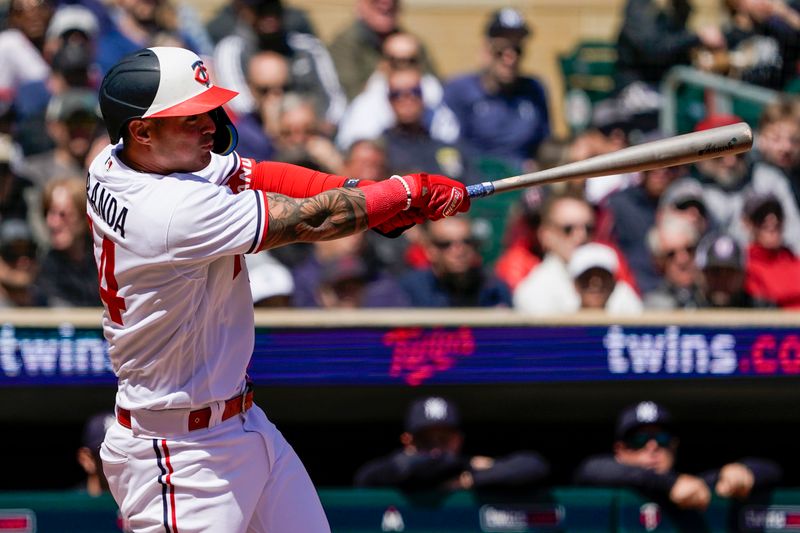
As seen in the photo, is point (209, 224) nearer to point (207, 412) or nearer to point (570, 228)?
point (207, 412)

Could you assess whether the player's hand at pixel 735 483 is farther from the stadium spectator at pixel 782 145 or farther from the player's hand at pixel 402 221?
the stadium spectator at pixel 782 145

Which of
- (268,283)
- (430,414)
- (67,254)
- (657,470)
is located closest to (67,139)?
(67,254)

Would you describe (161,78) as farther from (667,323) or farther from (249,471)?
(667,323)

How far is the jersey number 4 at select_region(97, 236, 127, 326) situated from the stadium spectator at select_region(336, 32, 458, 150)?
10.7ft

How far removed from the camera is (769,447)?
A: 184 inches

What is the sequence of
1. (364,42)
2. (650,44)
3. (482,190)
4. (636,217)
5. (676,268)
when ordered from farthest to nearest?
1. (650,44)
2. (364,42)
3. (636,217)
4. (676,268)
5. (482,190)

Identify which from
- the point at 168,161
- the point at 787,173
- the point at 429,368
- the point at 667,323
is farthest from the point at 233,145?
the point at 787,173

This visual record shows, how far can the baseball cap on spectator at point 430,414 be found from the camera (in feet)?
14.2

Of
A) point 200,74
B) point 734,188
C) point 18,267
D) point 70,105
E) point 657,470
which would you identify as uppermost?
point 200,74

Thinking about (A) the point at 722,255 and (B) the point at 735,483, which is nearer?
(B) the point at 735,483

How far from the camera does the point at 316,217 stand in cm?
290

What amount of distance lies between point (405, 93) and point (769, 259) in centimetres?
186

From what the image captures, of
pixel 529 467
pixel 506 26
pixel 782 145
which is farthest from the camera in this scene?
pixel 506 26

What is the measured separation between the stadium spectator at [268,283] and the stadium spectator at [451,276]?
1.64ft
